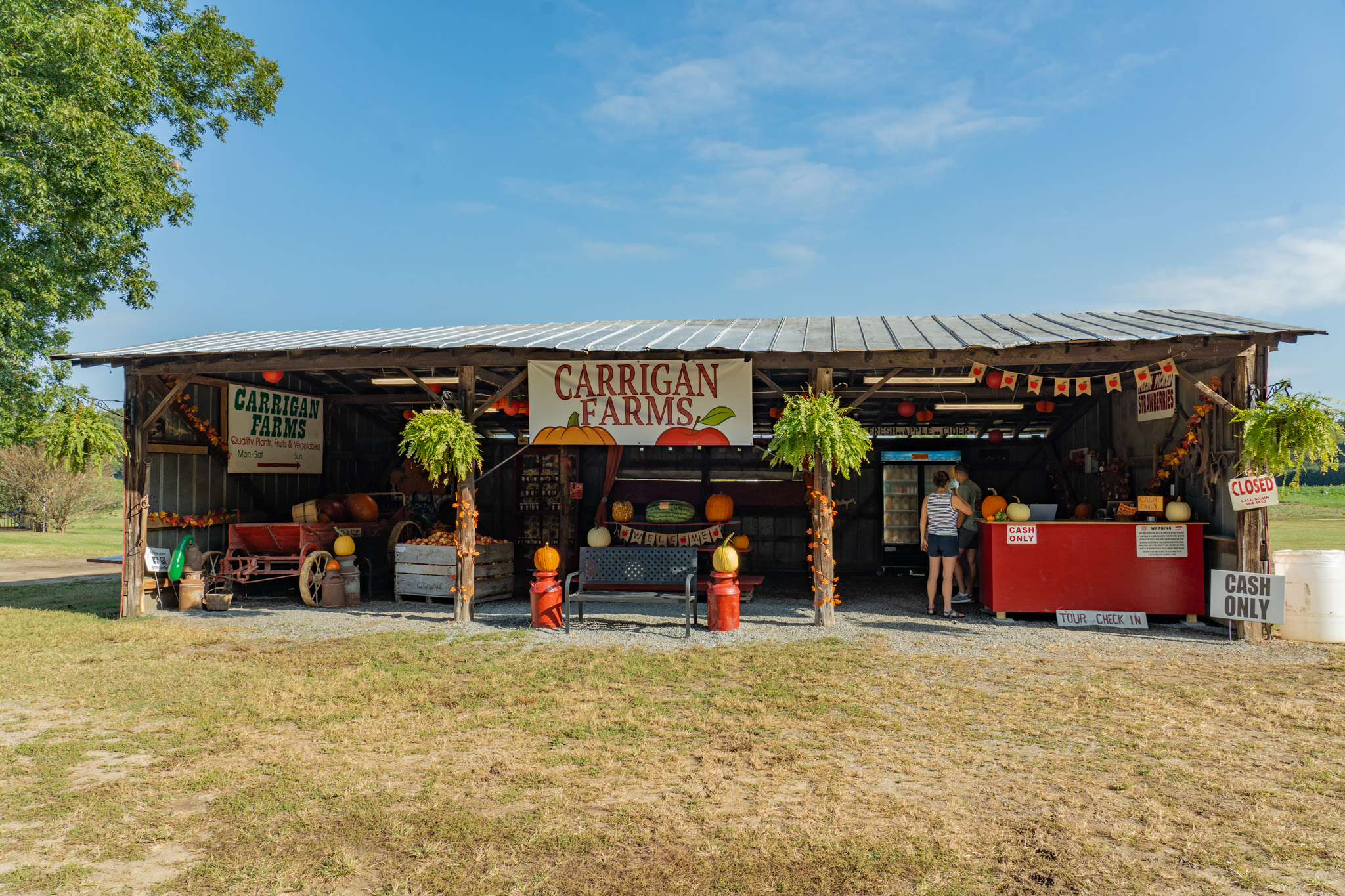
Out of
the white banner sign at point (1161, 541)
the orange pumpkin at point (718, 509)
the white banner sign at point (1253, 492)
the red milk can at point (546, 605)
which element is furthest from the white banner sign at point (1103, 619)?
the red milk can at point (546, 605)

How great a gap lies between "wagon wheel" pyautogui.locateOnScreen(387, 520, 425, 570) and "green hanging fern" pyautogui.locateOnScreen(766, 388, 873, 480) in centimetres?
582

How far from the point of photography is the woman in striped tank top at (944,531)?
905 centimetres

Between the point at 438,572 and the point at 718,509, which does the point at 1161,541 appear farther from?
the point at 438,572

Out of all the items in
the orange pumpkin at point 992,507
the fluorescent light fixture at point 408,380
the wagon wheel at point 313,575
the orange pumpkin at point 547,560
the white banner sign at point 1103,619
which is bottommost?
the white banner sign at point 1103,619

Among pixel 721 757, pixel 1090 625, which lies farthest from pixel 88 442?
pixel 1090 625

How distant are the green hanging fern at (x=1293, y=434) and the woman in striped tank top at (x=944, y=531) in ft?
8.97

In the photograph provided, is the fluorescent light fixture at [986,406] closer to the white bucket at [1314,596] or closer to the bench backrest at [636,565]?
the white bucket at [1314,596]

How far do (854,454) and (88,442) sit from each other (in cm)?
813

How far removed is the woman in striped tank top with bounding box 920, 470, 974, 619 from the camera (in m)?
9.05

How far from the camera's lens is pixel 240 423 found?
10852 millimetres

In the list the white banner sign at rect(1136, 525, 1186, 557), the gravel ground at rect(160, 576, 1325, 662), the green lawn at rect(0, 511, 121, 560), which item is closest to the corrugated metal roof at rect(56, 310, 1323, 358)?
the white banner sign at rect(1136, 525, 1186, 557)

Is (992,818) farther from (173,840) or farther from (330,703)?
(330,703)

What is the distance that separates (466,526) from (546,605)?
4.64 feet

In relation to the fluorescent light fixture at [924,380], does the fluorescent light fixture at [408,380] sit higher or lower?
higher
